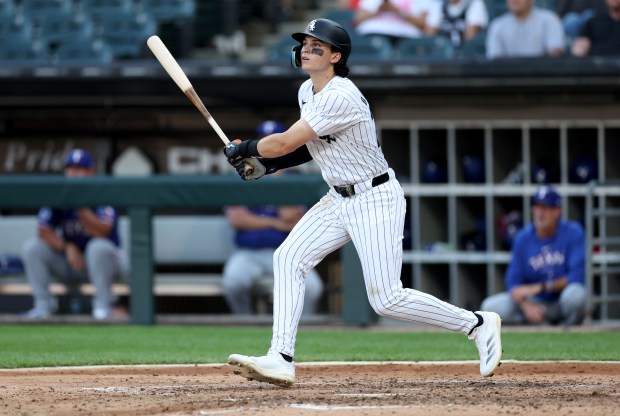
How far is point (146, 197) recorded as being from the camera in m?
9.88

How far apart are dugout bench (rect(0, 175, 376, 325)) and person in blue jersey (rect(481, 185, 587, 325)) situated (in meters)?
1.11

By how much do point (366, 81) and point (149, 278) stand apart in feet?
8.37

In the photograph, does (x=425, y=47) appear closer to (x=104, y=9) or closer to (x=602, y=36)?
(x=602, y=36)

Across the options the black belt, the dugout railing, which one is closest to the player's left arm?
the dugout railing

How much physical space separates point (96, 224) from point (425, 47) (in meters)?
3.22

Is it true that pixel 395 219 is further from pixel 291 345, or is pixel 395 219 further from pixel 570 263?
pixel 570 263

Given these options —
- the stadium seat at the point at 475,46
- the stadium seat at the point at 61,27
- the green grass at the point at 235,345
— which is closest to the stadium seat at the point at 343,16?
the stadium seat at the point at 475,46

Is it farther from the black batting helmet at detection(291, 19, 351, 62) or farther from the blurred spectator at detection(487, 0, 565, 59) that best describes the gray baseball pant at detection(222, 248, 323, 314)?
the black batting helmet at detection(291, 19, 351, 62)

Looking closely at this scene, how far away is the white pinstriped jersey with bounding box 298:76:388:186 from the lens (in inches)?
207

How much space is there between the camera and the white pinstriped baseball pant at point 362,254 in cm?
536

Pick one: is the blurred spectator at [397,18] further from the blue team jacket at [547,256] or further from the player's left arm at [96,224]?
the player's left arm at [96,224]

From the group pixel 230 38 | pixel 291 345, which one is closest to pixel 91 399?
pixel 291 345

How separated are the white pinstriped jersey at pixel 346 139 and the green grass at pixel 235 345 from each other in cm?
172

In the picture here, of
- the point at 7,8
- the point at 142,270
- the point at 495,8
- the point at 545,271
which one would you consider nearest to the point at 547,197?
the point at 545,271
